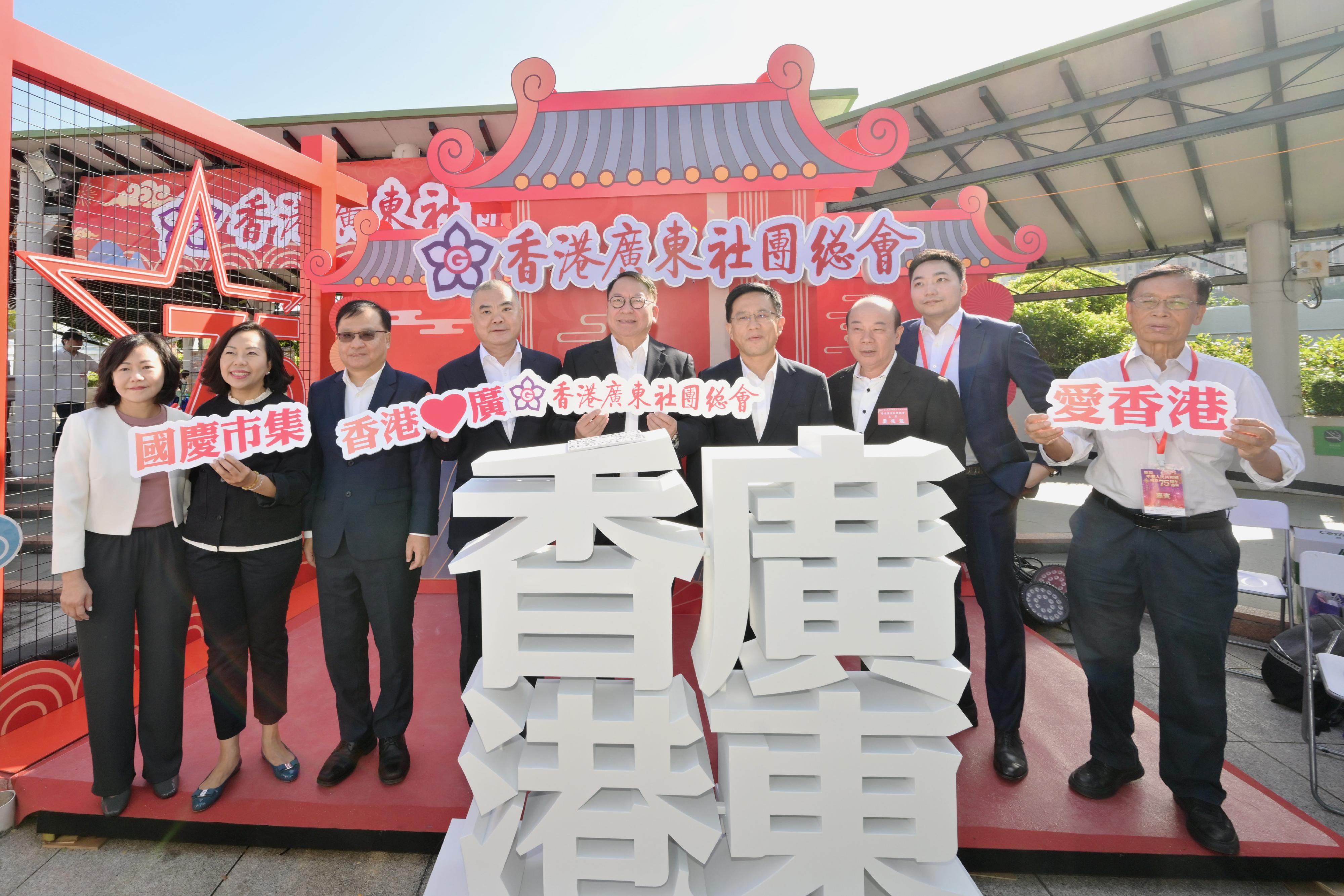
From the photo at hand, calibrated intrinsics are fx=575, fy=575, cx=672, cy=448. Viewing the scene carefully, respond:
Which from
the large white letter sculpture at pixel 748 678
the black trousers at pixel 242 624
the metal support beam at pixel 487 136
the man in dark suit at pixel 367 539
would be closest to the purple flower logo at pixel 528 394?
the large white letter sculpture at pixel 748 678

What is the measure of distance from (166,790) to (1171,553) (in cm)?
414

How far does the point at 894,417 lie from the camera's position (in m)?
2.54

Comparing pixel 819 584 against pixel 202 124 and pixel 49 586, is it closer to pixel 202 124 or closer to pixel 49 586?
pixel 202 124

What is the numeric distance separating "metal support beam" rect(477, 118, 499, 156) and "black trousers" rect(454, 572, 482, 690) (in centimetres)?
729

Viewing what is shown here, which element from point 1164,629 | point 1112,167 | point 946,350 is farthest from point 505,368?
point 1112,167

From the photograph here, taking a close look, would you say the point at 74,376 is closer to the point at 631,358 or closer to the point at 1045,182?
the point at 631,358

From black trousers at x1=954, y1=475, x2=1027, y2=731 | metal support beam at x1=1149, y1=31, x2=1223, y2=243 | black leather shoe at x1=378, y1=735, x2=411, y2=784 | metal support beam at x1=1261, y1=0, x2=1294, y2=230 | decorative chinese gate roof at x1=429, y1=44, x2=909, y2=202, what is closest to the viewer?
black leather shoe at x1=378, y1=735, x2=411, y2=784

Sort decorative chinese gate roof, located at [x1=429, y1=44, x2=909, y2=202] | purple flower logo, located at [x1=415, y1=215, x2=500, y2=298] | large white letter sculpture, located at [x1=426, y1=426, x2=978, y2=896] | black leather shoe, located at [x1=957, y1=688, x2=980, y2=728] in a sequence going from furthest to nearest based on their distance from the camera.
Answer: purple flower logo, located at [x1=415, y1=215, x2=500, y2=298] < decorative chinese gate roof, located at [x1=429, y1=44, x2=909, y2=202] < black leather shoe, located at [x1=957, y1=688, x2=980, y2=728] < large white letter sculpture, located at [x1=426, y1=426, x2=978, y2=896]

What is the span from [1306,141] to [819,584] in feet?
34.1

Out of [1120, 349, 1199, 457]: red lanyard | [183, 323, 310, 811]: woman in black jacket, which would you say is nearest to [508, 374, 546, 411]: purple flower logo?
[183, 323, 310, 811]: woman in black jacket

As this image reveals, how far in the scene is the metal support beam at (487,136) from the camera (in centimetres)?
804

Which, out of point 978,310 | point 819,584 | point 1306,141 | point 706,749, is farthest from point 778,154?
point 1306,141

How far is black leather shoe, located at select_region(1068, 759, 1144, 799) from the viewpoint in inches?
91.0

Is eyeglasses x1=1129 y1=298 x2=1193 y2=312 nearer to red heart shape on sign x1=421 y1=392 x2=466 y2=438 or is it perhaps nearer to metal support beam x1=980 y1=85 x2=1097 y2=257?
red heart shape on sign x1=421 y1=392 x2=466 y2=438
